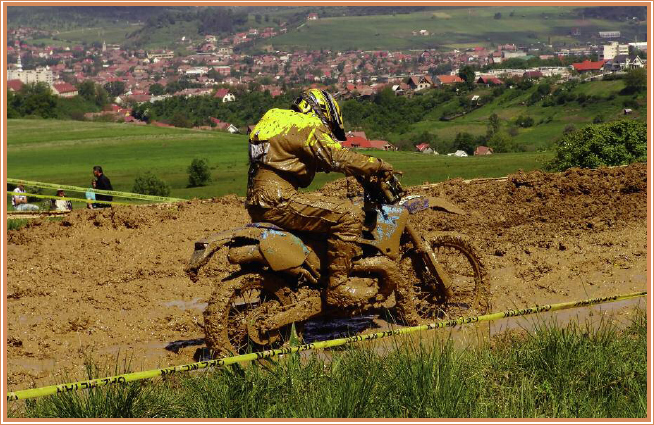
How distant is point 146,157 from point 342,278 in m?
58.7

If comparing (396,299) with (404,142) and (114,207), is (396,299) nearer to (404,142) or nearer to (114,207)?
(114,207)

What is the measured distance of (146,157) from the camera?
66750mm

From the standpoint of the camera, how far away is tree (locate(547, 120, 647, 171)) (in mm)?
21781

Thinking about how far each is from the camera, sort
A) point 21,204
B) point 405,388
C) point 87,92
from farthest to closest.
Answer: point 87,92 < point 21,204 < point 405,388

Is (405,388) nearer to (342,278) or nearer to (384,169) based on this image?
(342,278)

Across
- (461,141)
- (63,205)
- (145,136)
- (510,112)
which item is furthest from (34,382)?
(510,112)

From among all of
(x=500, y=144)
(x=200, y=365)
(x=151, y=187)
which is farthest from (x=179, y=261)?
(x=500, y=144)

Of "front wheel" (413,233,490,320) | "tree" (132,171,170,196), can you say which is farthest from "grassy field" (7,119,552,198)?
Result: "front wheel" (413,233,490,320)

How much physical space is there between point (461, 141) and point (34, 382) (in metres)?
62.6

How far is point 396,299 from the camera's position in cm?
1018

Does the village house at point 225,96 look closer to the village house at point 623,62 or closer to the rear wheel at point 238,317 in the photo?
the village house at point 623,62

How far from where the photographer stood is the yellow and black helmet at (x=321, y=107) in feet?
30.5

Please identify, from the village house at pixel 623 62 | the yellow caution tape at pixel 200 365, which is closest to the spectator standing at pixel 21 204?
the yellow caution tape at pixel 200 365

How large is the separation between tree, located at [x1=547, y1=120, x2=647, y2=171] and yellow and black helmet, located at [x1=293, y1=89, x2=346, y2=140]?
13429mm
